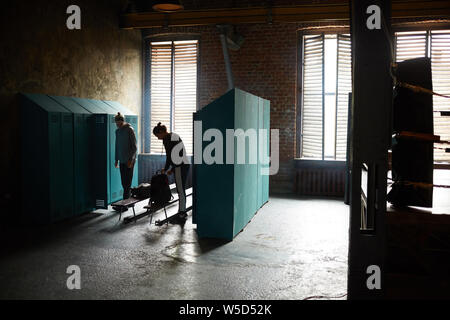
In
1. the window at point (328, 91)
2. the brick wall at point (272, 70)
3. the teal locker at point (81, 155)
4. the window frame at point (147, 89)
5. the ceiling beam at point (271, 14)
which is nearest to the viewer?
the teal locker at point (81, 155)

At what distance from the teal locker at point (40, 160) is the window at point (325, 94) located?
5.36 meters

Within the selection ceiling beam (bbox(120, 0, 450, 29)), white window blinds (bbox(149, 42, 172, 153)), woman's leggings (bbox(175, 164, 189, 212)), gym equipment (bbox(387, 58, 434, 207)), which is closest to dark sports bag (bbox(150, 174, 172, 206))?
woman's leggings (bbox(175, 164, 189, 212))

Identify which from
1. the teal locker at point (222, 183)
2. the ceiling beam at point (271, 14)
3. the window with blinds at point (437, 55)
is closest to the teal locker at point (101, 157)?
the teal locker at point (222, 183)

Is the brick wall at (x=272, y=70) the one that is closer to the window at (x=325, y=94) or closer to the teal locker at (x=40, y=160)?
the window at (x=325, y=94)

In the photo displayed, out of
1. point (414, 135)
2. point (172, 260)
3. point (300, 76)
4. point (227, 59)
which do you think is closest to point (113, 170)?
point (172, 260)

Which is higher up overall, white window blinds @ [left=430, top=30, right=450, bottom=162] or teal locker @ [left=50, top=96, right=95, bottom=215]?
white window blinds @ [left=430, top=30, right=450, bottom=162]

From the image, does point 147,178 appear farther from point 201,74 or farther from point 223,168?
point 223,168

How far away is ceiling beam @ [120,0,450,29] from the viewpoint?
781cm

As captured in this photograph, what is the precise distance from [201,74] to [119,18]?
7.11 feet

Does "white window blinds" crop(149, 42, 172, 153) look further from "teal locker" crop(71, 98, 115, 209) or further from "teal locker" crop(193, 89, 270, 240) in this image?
"teal locker" crop(193, 89, 270, 240)

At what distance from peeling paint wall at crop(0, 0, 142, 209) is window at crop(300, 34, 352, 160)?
4038mm

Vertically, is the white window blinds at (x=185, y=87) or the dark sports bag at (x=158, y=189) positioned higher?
the white window blinds at (x=185, y=87)

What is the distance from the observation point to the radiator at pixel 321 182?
9367 mm
